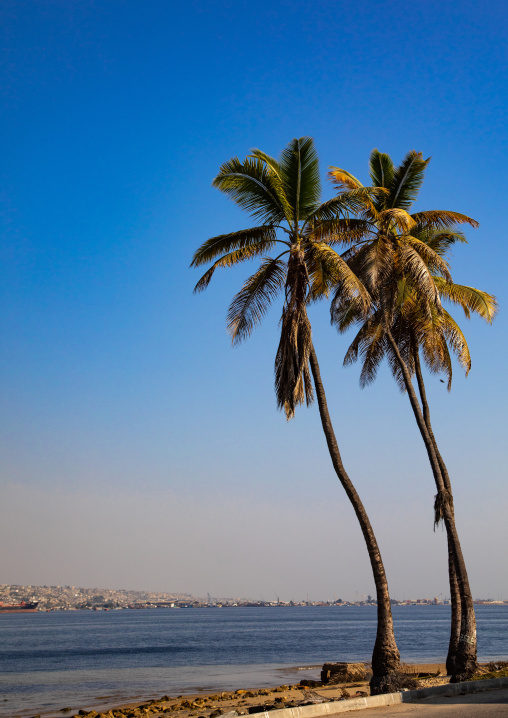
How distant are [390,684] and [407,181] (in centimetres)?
1333

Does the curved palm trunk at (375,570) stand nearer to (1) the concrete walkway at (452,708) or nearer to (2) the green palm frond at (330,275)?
(1) the concrete walkway at (452,708)

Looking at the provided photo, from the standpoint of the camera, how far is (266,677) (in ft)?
102

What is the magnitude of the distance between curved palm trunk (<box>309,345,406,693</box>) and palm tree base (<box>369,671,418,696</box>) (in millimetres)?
13

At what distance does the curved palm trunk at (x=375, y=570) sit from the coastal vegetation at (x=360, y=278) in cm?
2

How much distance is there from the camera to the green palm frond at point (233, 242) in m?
16.9

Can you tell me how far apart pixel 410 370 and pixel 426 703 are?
10631 mm

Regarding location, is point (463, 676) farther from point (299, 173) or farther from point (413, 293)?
point (299, 173)

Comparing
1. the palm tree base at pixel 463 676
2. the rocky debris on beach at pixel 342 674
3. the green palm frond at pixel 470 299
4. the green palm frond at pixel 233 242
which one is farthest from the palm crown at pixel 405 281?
the rocky debris on beach at pixel 342 674

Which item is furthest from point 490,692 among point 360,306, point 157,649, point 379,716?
point 157,649

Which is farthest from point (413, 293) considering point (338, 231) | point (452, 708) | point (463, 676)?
point (452, 708)

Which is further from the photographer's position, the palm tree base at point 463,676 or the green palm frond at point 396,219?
the green palm frond at point 396,219

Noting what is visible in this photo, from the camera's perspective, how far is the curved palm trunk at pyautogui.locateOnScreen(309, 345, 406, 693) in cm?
1394

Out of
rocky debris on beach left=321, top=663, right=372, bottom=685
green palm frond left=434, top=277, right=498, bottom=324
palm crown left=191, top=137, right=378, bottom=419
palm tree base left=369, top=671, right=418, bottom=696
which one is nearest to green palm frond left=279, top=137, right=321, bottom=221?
palm crown left=191, top=137, right=378, bottom=419

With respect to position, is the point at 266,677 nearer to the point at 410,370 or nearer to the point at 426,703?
the point at 410,370
